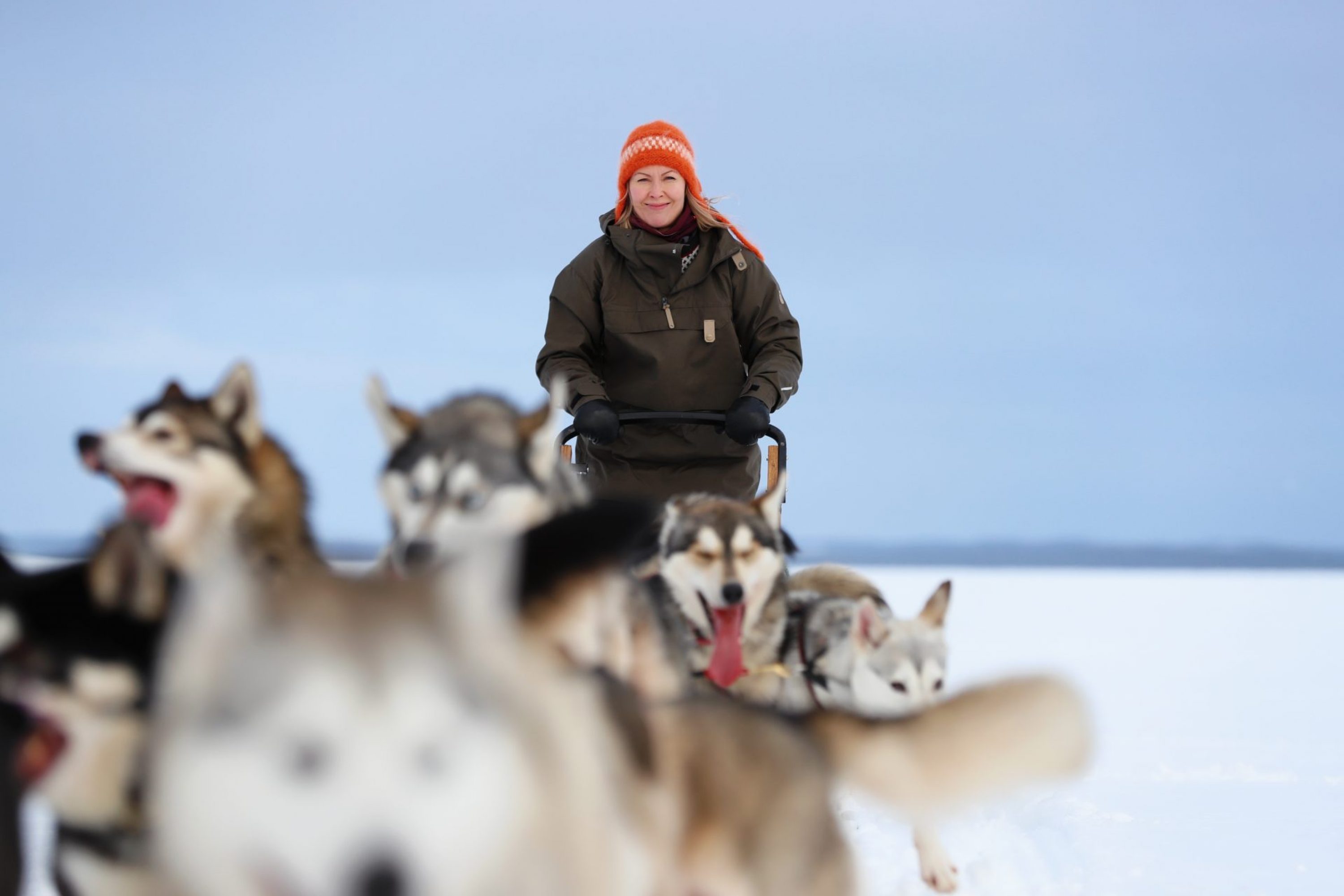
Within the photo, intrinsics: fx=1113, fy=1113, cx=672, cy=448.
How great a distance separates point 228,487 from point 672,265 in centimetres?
296

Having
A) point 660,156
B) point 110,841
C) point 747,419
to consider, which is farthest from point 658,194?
point 110,841

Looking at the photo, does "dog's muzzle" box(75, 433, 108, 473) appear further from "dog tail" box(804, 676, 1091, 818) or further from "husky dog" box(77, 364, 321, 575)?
"dog tail" box(804, 676, 1091, 818)

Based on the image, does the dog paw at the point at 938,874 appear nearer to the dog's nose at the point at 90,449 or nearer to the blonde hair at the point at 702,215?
the blonde hair at the point at 702,215

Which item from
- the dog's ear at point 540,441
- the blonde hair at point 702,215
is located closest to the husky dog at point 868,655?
the blonde hair at point 702,215

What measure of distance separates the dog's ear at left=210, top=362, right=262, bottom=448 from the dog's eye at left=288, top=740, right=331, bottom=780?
1480 mm

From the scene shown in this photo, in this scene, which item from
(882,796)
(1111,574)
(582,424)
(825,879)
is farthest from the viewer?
(1111,574)

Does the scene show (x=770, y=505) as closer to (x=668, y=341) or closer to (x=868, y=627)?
(x=868, y=627)

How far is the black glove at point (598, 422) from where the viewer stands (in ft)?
12.0

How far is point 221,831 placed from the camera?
0.68 meters

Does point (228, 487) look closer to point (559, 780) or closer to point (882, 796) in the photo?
point (882, 796)

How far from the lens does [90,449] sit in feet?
6.33

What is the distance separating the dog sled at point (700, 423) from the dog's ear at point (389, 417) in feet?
4.46

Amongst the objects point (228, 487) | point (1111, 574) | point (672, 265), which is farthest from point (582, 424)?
point (1111, 574)

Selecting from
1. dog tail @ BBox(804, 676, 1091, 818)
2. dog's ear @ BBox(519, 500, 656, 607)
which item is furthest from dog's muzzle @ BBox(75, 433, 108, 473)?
dog's ear @ BBox(519, 500, 656, 607)
